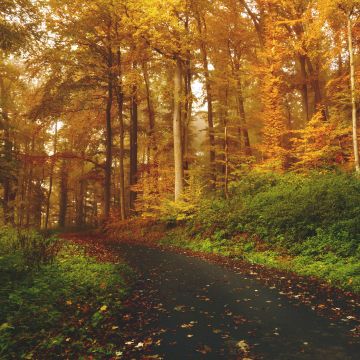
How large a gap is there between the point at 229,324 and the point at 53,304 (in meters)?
3.25

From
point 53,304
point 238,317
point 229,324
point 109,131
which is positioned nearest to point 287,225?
point 238,317

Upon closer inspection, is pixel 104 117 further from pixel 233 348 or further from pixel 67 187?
pixel 233 348

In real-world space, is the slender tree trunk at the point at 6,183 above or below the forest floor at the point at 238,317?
above

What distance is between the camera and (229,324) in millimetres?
5723

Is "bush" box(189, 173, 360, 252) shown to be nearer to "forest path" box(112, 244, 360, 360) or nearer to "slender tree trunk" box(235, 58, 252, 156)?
"forest path" box(112, 244, 360, 360)

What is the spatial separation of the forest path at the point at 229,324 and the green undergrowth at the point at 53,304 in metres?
0.62

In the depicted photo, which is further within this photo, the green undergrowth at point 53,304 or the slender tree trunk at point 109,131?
the slender tree trunk at point 109,131

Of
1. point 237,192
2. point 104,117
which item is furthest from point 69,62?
point 237,192

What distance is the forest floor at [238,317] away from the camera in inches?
187

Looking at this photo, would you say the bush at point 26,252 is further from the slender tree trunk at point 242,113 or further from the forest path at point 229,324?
the slender tree trunk at point 242,113

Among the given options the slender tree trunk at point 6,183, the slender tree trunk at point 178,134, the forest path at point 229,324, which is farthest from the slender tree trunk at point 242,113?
the forest path at point 229,324

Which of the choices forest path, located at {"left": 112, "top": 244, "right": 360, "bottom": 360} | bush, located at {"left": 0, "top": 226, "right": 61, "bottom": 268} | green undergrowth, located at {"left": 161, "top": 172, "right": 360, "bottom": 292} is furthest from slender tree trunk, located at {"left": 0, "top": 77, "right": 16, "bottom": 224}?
forest path, located at {"left": 112, "top": 244, "right": 360, "bottom": 360}

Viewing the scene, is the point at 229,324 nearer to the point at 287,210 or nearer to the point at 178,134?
the point at 287,210

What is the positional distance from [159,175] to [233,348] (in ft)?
60.2
